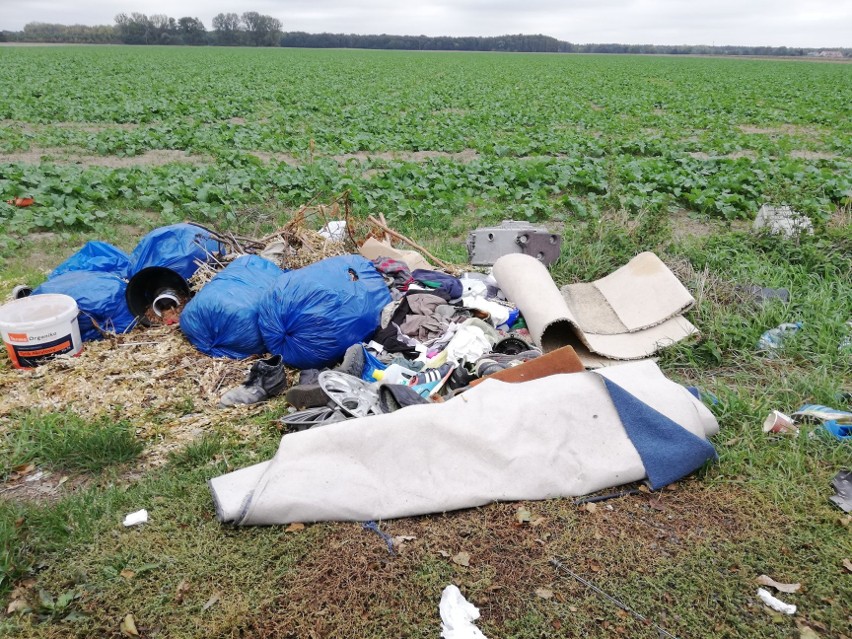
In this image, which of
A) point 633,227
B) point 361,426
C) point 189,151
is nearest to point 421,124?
point 189,151

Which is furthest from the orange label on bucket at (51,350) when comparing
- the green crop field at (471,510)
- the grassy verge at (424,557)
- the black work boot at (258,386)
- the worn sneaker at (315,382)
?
the worn sneaker at (315,382)

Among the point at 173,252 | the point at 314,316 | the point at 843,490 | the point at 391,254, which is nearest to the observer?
the point at 843,490

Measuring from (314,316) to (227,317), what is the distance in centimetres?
62

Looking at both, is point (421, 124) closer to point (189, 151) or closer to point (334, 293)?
point (189, 151)

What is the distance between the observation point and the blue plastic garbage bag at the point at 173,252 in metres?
4.53

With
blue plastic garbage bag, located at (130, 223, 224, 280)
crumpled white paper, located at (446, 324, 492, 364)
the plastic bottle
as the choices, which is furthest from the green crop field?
crumpled white paper, located at (446, 324, 492, 364)

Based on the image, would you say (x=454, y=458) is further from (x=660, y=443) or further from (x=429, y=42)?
(x=429, y=42)

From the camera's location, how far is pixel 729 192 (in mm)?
8367

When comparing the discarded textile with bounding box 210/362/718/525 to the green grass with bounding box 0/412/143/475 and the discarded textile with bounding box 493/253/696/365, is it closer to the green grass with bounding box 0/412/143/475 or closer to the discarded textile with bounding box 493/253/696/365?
the green grass with bounding box 0/412/143/475

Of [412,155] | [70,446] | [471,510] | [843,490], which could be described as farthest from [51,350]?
[412,155]

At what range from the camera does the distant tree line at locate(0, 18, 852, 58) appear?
77.4 metres

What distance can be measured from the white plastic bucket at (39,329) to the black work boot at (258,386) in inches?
50.8

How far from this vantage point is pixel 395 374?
12.1ft

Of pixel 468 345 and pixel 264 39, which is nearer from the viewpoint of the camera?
pixel 468 345
